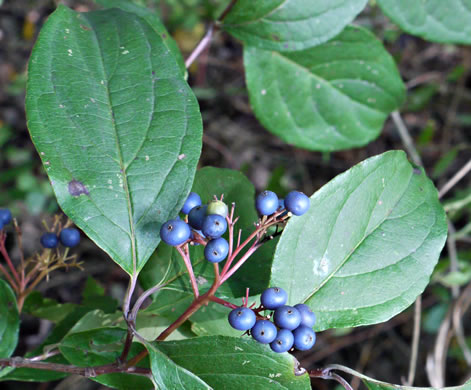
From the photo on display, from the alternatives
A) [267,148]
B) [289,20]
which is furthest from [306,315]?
[267,148]

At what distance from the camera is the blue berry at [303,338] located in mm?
1065

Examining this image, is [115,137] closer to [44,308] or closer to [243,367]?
[243,367]

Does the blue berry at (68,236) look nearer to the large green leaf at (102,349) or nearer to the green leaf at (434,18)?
the large green leaf at (102,349)

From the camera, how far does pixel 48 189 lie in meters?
3.03

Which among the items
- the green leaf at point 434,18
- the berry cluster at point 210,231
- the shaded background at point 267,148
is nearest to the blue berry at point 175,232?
the berry cluster at point 210,231

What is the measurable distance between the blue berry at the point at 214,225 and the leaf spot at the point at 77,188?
0.30m

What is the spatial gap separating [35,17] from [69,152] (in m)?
2.85

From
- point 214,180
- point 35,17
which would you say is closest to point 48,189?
point 35,17

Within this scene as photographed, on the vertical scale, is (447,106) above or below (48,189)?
above

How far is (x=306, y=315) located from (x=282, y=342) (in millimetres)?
112

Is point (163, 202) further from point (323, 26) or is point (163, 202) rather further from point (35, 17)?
point (35, 17)

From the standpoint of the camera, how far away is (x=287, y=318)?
1042 millimetres

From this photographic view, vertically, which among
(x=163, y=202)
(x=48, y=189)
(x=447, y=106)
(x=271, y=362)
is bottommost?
(x=48, y=189)

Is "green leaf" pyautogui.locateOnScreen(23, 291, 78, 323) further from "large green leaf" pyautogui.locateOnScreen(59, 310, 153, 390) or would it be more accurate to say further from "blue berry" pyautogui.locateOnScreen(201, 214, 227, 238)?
"blue berry" pyautogui.locateOnScreen(201, 214, 227, 238)
